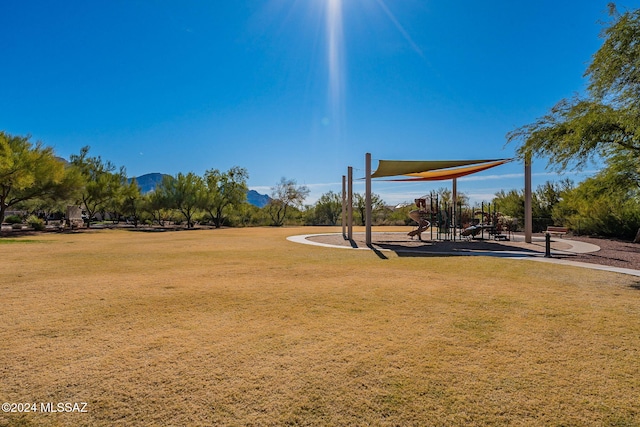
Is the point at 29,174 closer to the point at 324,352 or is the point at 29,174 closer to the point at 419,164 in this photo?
the point at 419,164

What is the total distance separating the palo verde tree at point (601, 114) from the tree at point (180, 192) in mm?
26810

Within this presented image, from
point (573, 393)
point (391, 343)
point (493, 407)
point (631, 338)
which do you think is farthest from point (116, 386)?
point (631, 338)

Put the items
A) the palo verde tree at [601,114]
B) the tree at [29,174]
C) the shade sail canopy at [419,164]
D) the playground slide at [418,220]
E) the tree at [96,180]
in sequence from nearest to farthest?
the palo verde tree at [601,114] → the shade sail canopy at [419,164] → the playground slide at [418,220] → the tree at [29,174] → the tree at [96,180]

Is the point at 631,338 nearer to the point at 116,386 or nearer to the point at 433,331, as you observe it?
the point at 433,331

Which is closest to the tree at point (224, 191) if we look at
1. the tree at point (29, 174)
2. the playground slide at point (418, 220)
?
the tree at point (29, 174)

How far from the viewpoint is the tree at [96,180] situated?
28.1 metres

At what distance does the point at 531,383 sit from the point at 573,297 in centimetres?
338

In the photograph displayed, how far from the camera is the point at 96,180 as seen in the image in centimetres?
2997

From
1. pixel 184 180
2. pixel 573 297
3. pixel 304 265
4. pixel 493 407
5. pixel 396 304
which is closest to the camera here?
pixel 493 407

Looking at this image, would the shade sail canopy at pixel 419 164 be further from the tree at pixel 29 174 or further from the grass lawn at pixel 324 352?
the tree at pixel 29 174

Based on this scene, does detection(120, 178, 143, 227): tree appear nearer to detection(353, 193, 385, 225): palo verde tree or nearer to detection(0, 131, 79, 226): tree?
detection(0, 131, 79, 226): tree

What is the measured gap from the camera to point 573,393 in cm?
240

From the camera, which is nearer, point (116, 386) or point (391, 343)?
point (116, 386)

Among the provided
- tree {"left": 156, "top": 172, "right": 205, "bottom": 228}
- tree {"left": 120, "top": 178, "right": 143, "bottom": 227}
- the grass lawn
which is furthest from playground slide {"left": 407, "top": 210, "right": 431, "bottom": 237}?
tree {"left": 120, "top": 178, "right": 143, "bottom": 227}
